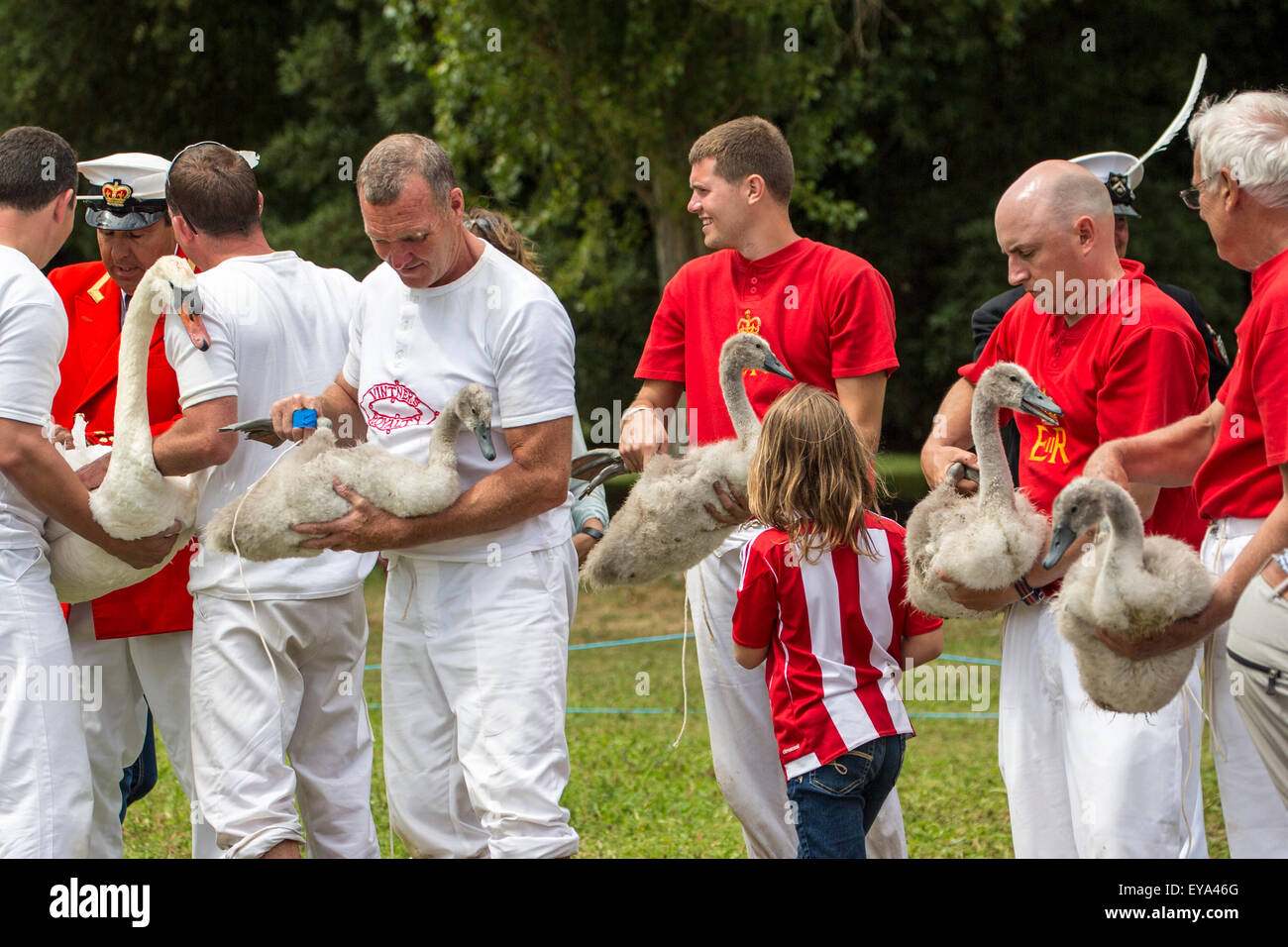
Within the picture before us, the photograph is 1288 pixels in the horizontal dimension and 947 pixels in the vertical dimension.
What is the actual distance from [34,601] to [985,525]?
121 inches

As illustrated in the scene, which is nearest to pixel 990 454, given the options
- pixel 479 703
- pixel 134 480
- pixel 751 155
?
pixel 751 155

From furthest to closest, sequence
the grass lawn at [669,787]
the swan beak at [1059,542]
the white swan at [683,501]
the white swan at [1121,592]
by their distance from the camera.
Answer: the grass lawn at [669,787], the white swan at [683,501], the swan beak at [1059,542], the white swan at [1121,592]

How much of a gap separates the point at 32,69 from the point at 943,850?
18.1m

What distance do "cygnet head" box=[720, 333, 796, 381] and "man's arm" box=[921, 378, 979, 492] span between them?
0.61 meters

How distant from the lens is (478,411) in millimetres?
4449

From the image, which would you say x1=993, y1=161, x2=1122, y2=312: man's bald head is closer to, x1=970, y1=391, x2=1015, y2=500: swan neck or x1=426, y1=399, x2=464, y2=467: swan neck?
x1=970, y1=391, x2=1015, y2=500: swan neck

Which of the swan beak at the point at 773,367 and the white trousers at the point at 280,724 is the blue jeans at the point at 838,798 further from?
the white trousers at the point at 280,724

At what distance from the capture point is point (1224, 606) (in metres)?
3.71

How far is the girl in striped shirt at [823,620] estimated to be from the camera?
14.9 feet

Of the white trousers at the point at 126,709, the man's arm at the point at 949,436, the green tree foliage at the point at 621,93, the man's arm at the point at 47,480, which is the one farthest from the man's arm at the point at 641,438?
the green tree foliage at the point at 621,93

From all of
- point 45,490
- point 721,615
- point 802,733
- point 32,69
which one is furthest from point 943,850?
point 32,69

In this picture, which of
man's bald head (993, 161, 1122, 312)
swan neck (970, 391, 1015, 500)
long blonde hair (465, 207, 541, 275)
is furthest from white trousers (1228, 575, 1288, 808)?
long blonde hair (465, 207, 541, 275)

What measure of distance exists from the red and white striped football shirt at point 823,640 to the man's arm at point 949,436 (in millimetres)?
462

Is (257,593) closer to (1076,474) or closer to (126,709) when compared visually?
(126,709)
